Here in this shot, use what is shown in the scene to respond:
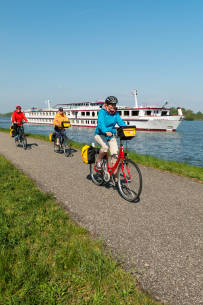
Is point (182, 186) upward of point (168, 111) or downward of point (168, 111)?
downward

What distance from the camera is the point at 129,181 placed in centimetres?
409

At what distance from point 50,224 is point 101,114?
2.52m

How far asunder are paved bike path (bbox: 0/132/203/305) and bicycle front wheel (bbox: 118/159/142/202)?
0.63ft

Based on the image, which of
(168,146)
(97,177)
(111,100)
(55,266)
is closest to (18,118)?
(97,177)

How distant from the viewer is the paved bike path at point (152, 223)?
211 cm

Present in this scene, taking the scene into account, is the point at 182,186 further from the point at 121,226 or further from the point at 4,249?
the point at 4,249

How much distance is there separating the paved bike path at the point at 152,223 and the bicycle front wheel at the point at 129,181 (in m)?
0.19

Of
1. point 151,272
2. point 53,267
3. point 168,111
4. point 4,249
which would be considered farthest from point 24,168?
point 168,111

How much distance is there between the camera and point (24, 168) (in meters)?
6.82

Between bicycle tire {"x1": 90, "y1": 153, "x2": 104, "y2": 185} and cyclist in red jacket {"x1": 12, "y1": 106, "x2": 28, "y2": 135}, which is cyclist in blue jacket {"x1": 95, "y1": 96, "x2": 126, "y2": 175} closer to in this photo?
bicycle tire {"x1": 90, "y1": 153, "x2": 104, "y2": 185}

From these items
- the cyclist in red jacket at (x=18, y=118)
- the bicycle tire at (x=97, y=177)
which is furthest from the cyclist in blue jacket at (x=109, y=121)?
the cyclist in red jacket at (x=18, y=118)

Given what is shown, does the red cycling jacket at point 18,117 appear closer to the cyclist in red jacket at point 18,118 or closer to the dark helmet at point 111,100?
the cyclist in red jacket at point 18,118

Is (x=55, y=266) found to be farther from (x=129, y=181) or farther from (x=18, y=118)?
(x=18, y=118)

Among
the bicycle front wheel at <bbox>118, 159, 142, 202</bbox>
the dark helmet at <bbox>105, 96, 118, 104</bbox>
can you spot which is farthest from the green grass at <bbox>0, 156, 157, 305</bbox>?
the dark helmet at <bbox>105, 96, 118, 104</bbox>
